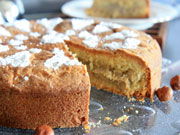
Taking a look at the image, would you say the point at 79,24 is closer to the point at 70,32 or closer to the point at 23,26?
the point at 70,32

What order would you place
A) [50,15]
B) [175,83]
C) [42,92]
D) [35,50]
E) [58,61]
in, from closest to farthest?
[42,92], [58,61], [35,50], [175,83], [50,15]

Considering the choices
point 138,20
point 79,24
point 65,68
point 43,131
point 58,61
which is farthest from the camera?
point 138,20

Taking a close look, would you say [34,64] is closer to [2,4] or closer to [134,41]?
[134,41]

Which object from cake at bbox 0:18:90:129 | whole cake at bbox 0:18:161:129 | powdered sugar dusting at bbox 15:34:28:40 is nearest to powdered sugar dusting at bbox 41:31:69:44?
whole cake at bbox 0:18:161:129

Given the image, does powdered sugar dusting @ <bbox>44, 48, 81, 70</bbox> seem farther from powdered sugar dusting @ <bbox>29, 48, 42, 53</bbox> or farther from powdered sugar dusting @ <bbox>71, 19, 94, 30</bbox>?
powdered sugar dusting @ <bbox>71, 19, 94, 30</bbox>

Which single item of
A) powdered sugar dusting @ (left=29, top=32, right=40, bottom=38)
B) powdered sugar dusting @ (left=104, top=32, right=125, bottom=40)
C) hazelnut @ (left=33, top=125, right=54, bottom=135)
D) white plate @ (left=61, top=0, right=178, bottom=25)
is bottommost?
hazelnut @ (left=33, top=125, right=54, bottom=135)

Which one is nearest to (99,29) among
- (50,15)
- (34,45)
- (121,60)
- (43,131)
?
(121,60)

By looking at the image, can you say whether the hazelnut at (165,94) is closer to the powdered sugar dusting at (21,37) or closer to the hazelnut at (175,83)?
the hazelnut at (175,83)

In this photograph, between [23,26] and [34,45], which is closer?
[34,45]
